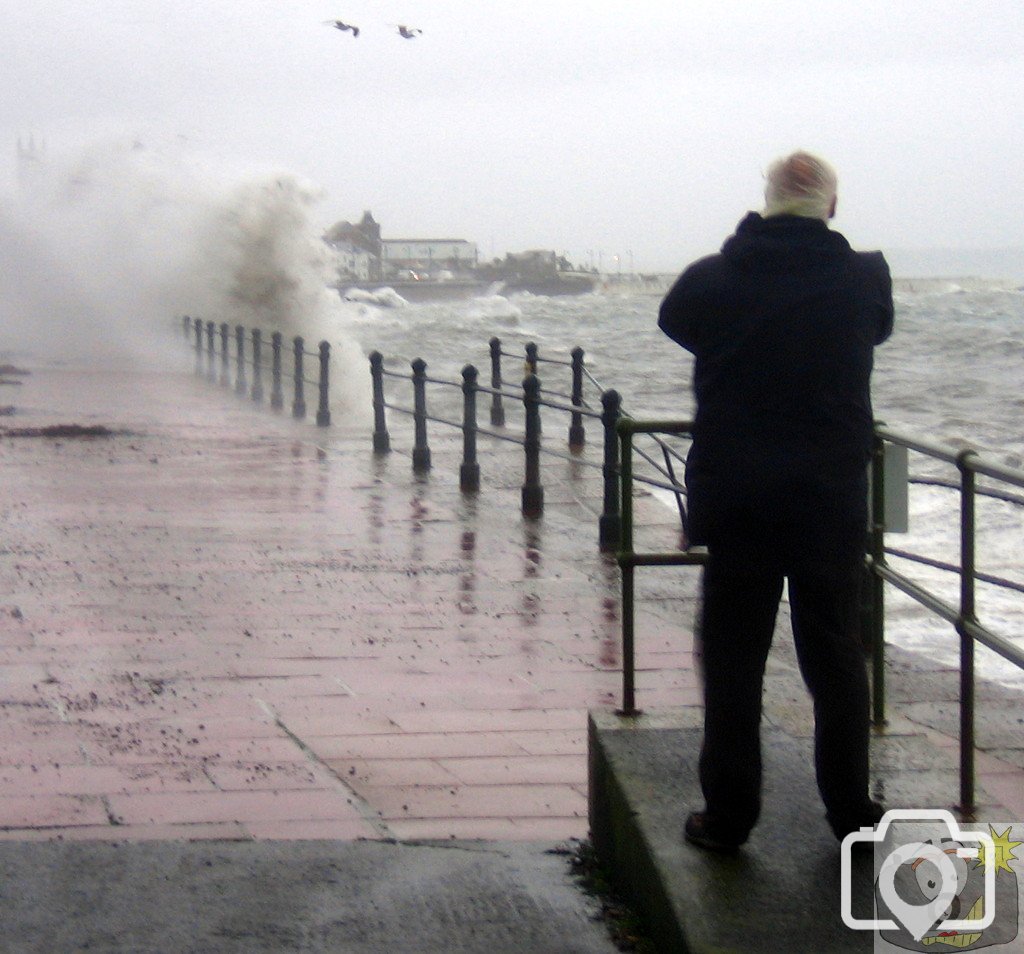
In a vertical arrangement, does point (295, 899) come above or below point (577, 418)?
below

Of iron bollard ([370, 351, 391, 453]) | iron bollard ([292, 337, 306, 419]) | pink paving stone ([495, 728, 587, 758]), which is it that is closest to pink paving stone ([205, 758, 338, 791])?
pink paving stone ([495, 728, 587, 758])

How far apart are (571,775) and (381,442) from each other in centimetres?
1036

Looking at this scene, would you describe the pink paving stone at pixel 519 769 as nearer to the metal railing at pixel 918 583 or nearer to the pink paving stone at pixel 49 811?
the metal railing at pixel 918 583

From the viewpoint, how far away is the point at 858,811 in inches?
135

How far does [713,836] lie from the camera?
343 centimetres

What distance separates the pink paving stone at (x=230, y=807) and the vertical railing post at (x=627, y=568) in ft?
2.67

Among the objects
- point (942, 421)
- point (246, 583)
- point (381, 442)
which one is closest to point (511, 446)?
point (381, 442)

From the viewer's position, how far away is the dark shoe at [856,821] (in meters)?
3.41

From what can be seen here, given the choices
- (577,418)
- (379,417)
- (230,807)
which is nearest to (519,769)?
(230,807)

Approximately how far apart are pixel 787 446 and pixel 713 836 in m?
0.85

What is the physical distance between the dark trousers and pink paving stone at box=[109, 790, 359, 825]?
130 centimetres

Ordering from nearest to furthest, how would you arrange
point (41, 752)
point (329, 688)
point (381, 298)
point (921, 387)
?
point (41, 752)
point (329, 688)
point (921, 387)
point (381, 298)

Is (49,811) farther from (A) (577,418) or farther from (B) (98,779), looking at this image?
(A) (577,418)

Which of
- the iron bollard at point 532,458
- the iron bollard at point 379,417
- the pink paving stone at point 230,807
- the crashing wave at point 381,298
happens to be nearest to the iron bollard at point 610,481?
the iron bollard at point 532,458
